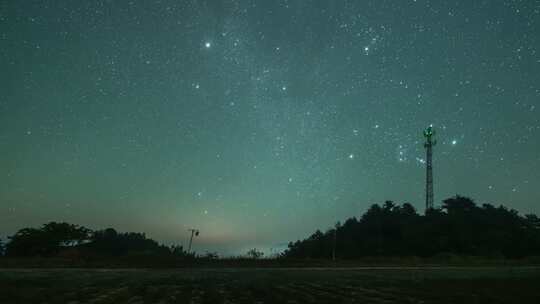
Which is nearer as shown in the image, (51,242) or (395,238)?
(51,242)

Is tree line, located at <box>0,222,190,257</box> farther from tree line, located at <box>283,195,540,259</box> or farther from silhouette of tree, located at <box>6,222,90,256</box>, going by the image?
tree line, located at <box>283,195,540,259</box>

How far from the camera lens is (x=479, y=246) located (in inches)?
2382

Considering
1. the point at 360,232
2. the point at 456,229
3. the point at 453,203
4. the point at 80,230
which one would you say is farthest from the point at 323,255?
the point at 80,230

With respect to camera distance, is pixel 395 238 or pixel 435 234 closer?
pixel 435 234

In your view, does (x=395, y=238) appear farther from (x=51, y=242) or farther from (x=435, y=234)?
(x=51, y=242)

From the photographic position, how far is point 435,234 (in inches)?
2547

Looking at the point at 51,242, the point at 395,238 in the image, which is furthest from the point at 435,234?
the point at 51,242

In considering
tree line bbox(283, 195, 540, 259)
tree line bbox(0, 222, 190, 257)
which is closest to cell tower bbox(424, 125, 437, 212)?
tree line bbox(283, 195, 540, 259)

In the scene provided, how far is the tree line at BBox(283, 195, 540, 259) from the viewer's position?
61719 mm

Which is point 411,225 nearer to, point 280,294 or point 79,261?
point 79,261

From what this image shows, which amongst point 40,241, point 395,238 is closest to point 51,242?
point 40,241

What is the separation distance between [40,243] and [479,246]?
6522cm

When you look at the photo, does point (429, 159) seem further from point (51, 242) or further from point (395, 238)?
point (51, 242)

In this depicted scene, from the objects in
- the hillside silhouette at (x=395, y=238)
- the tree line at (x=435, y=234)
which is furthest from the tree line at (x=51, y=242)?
the tree line at (x=435, y=234)
